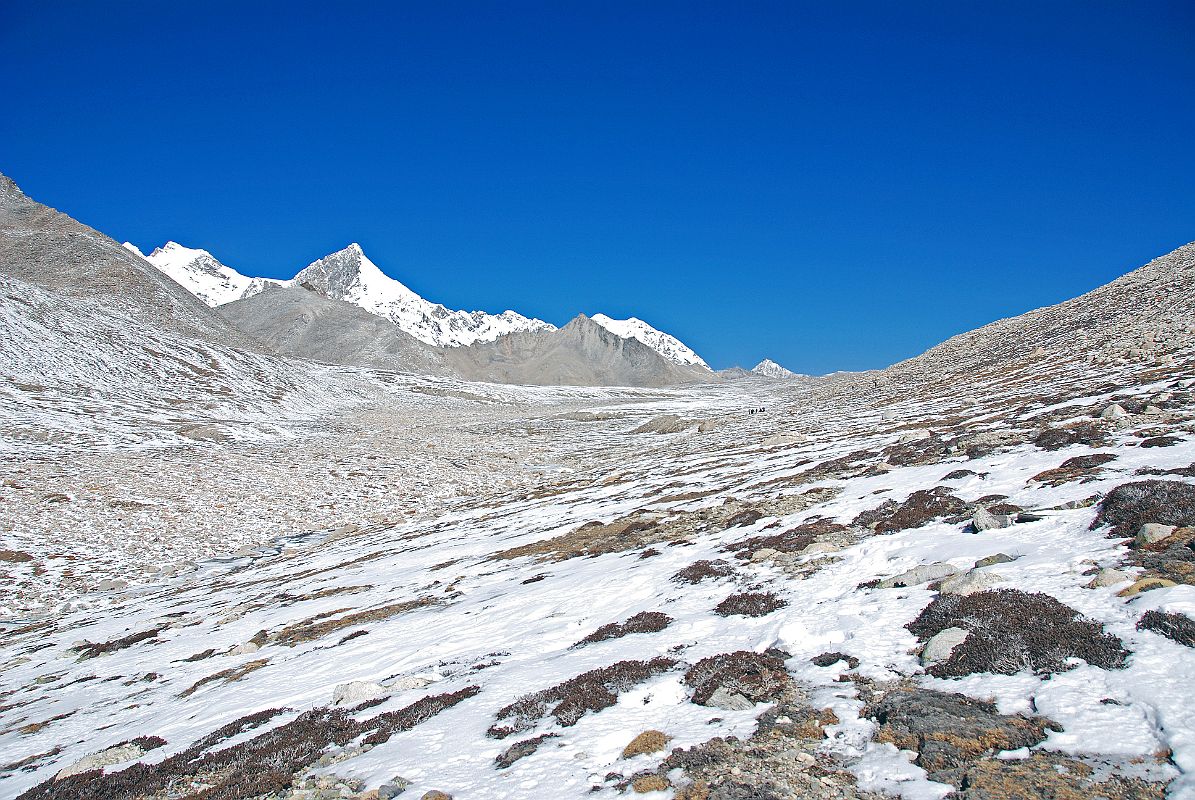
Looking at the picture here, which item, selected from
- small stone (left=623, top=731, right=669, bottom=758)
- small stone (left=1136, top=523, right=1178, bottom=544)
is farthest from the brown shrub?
small stone (left=1136, top=523, right=1178, bottom=544)

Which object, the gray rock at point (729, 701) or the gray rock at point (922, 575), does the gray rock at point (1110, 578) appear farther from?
the gray rock at point (729, 701)

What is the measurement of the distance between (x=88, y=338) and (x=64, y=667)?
82722 mm

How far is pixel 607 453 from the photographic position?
55375 millimetres

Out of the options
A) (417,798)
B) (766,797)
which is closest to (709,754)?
(766,797)

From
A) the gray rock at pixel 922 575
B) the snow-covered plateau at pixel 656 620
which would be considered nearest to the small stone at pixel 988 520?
the snow-covered plateau at pixel 656 620

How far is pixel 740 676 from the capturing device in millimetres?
8906

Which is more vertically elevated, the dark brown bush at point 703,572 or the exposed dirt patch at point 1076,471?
the exposed dirt patch at point 1076,471

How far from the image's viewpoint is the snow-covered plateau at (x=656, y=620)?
689cm

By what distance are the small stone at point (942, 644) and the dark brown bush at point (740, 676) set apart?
72.6 inches

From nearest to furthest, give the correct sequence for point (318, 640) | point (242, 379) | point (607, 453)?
point (318, 640) < point (607, 453) < point (242, 379)

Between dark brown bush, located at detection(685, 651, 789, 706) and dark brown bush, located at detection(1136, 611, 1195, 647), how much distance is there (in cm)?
433

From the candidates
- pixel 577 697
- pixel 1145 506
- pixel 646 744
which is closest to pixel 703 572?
pixel 577 697

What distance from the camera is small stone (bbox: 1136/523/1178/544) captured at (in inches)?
388

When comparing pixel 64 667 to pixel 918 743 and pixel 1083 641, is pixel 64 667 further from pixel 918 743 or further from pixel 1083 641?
pixel 1083 641
